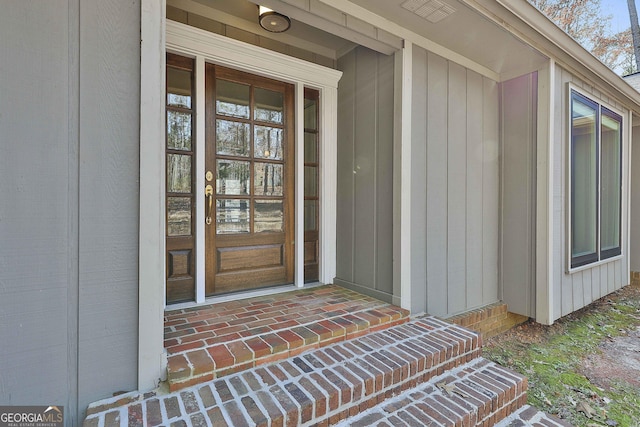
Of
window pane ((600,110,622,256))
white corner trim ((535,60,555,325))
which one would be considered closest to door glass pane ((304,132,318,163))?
white corner trim ((535,60,555,325))

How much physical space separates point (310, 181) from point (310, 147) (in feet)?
1.10

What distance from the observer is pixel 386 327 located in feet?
7.12

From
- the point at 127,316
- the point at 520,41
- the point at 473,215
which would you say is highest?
the point at 520,41

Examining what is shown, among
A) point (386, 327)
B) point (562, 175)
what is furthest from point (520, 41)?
point (386, 327)

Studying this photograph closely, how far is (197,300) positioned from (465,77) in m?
3.14

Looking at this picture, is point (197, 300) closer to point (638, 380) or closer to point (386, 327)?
point (386, 327)

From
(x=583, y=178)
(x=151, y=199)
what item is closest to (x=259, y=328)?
(x=151, y=199)

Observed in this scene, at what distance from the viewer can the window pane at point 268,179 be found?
2.70m

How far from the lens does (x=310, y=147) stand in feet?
9.74

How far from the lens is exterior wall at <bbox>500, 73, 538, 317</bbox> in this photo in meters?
3.00

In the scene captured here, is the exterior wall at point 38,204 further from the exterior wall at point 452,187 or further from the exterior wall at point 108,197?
the exterior wall at point 452,187

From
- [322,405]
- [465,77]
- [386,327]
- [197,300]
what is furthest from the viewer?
[465,77]

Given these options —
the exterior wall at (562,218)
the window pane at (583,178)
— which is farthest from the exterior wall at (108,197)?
the window pane at (583,178)

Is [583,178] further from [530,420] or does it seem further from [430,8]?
[530,420]
